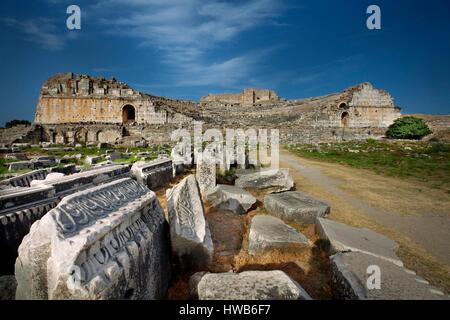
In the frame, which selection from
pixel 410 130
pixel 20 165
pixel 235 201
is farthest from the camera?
pixel 410 130

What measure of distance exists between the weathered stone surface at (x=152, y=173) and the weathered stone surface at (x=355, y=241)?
13.1 feet

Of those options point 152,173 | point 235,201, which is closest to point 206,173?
point 152,173

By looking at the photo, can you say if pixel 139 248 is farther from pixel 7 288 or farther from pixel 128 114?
pixel 128 114

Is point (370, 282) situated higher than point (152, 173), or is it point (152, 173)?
point (152, 173)

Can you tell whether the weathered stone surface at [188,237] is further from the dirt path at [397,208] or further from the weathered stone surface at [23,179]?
the weathered stone surface at [23,179]

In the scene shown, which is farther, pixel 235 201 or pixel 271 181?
pixel 271 181

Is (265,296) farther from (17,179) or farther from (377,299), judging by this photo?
(17,179)

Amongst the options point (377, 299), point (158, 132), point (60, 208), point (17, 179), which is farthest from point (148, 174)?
point (158, 132)

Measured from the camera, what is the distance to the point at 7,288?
1772mm

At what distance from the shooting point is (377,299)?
178 centimetres

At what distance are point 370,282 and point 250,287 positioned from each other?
102 centimetres

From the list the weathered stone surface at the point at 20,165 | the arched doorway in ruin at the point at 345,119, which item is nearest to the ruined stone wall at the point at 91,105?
the weathered stone surface at the point at 20,165

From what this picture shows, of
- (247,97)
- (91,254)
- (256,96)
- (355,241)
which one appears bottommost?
(355,241)

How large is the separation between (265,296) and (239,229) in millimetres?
2178
